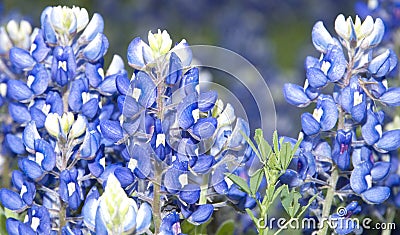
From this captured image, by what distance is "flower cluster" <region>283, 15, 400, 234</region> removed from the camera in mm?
1320

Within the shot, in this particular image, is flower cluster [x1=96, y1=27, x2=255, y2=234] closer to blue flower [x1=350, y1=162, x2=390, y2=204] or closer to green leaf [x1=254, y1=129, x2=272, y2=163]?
green leaf [x1=254, y1=129, x2=272, y2=163]

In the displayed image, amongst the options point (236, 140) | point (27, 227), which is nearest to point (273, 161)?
point (236, 140)

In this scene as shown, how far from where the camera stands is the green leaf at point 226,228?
147 cm

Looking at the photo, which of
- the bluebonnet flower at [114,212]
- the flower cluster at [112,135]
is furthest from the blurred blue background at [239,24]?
the bluebonnet flower at [114,212]

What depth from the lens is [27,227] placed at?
1.25 metres

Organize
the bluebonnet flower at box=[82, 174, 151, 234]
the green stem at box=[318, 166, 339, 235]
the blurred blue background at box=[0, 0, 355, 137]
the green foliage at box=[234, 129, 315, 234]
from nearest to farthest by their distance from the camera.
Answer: the bluebonnet flower at box=[82, 174, 151, 234], the green foliage at box=[234, 129, 315, 234], the green stem at box=[318, 166, 339, 235], the blurred blue background at box=[0, 0, 355, 137]

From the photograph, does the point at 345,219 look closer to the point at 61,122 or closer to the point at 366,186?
the point at 366,186

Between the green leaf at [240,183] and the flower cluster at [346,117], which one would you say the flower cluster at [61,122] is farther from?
the flower cluster at [346,117]

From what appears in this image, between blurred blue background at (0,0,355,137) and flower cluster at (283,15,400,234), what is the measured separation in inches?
59.8

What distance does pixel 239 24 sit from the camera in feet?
13.2

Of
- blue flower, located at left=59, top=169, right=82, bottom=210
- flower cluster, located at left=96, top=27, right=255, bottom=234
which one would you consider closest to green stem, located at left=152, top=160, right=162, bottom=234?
flower cluster, located at left=96, top=27, right=255, bottom=234

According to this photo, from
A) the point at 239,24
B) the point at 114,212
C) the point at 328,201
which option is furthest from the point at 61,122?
the point at 239,24

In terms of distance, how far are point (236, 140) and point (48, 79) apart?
0.31 m

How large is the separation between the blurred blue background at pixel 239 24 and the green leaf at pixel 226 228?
1.44 metres
